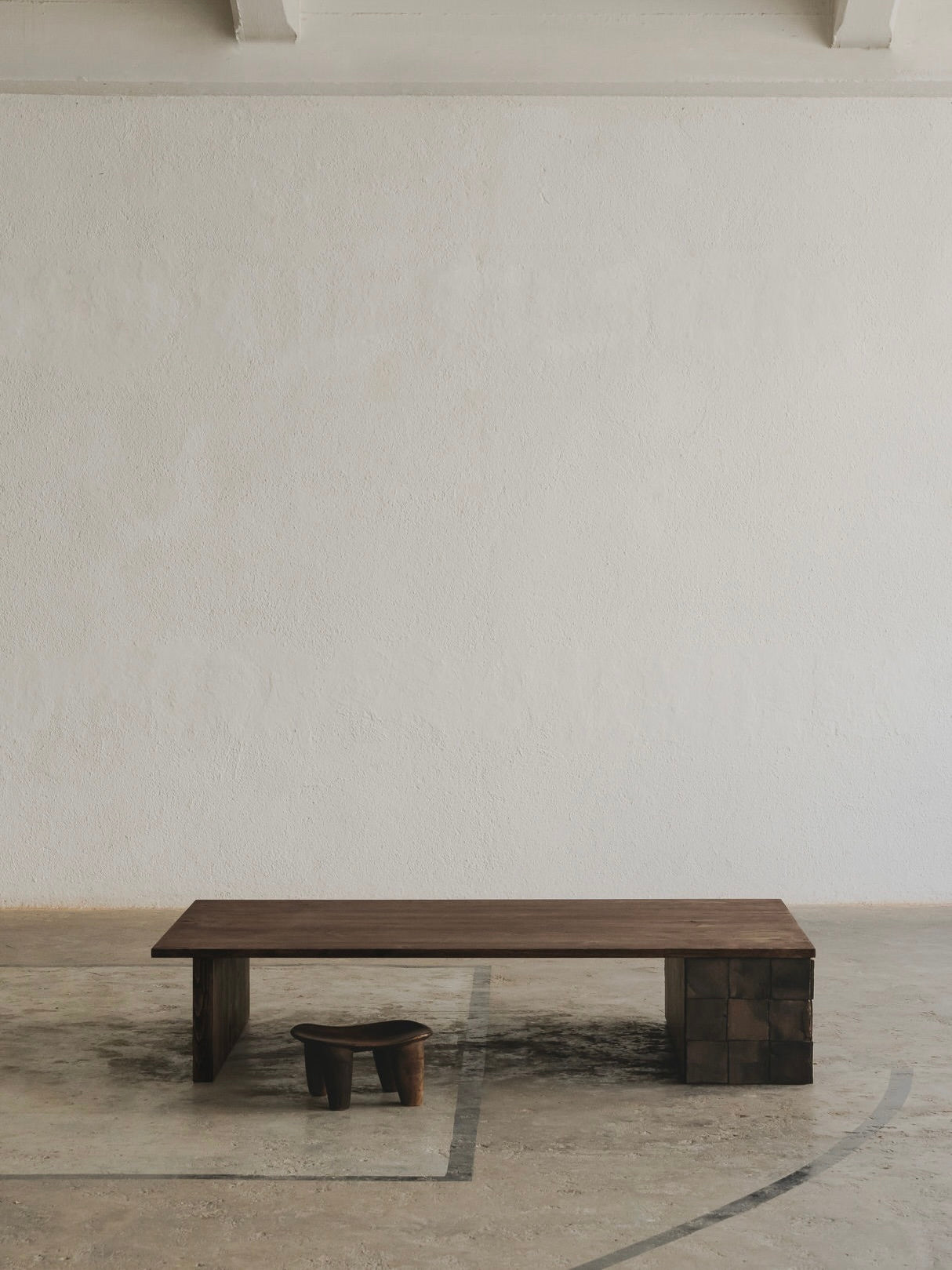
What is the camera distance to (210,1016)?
3.42 metres

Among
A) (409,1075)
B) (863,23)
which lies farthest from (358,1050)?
(863,23)

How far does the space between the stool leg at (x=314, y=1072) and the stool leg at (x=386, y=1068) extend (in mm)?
149

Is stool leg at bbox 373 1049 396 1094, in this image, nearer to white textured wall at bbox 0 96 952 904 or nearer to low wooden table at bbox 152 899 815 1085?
low wooden table at bbox 152 899 815 1085

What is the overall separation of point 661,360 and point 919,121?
1.51 m

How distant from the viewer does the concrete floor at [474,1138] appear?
2557 millimetres

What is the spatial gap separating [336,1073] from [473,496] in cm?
287

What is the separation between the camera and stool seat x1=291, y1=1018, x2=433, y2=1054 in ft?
10.5

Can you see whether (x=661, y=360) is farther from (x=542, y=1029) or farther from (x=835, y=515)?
(x=542, y=1029)

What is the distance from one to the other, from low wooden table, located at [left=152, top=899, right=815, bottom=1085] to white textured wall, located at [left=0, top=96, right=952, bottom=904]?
1.89m

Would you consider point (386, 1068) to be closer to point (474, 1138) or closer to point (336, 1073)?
point (336, 1073)

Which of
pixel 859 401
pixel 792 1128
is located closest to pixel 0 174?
pixel 859 401

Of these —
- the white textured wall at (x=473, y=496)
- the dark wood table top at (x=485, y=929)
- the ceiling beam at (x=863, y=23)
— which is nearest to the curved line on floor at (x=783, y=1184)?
the dark wood table top at (x=485, y=929)

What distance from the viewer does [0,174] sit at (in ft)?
18.1

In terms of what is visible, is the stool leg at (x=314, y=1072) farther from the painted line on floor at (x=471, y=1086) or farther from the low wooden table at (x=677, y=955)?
the painted line on floor at (x=471, y=1086)
